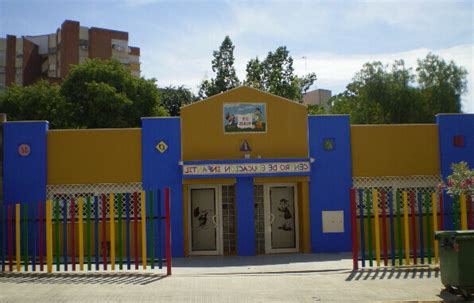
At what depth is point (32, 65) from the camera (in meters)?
62.2

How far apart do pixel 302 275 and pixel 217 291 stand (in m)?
2.87

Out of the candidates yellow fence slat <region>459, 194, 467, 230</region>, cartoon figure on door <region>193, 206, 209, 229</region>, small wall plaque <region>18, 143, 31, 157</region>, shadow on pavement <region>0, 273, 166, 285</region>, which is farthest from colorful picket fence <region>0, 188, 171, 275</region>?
yellow fence slat <region>459, 194, 467, 230</region>

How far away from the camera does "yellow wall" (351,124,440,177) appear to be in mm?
17062

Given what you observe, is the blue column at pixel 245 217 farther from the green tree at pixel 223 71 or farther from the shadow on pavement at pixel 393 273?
the green tree at pixel 223 71

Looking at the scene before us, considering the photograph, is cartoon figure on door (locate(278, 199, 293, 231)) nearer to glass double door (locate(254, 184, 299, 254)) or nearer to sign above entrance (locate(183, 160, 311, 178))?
glass double door (locate(254, 184, 299, 254))

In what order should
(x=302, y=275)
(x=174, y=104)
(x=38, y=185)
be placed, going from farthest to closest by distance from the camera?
(x=174, y=104), (x=38, y=185), (x=302, y=275)

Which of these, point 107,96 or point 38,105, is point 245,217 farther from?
point 38,105

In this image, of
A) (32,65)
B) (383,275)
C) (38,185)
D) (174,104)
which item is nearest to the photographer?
(383,275)

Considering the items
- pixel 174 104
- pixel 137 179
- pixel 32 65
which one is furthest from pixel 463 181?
pixel 32 65

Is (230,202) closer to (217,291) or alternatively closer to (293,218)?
(293,218)

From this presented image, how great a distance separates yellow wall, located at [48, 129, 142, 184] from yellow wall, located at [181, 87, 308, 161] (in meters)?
1.58

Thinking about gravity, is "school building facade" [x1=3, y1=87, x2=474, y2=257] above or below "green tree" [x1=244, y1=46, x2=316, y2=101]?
below

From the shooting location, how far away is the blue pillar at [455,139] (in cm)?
1719

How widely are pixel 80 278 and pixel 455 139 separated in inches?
461
